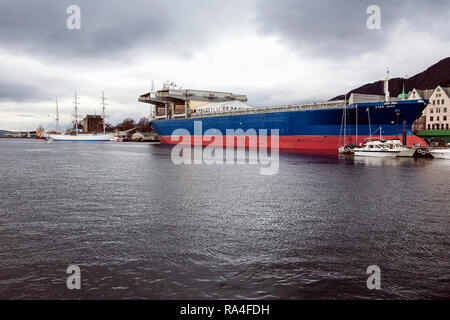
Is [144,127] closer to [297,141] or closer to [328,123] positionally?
[297,141]

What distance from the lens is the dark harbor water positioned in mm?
6332

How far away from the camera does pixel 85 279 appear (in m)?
6.61

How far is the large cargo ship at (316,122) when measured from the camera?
144 feet

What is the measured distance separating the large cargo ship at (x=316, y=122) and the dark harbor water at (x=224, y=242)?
96.9ft

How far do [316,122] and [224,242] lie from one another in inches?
1685

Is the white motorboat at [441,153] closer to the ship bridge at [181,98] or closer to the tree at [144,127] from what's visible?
the ship bridge at [181,98]

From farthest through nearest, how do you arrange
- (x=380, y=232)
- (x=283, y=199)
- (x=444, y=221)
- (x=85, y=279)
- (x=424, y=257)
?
(x=283, y=199) < (x=444, y=221) < (x=380, y=232) < (x=424, y=257) < (x=85, y=279)

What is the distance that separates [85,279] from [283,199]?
992cm

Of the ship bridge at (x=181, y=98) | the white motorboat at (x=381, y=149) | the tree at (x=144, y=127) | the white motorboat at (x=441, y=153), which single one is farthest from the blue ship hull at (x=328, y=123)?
the tree at (x=144, y=127)

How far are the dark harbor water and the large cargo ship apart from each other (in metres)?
29.5

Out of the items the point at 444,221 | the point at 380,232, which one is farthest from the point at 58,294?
the point at 444,221

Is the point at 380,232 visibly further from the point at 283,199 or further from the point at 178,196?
the point at 178,196

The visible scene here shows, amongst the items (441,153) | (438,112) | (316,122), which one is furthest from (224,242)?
(438,112)
